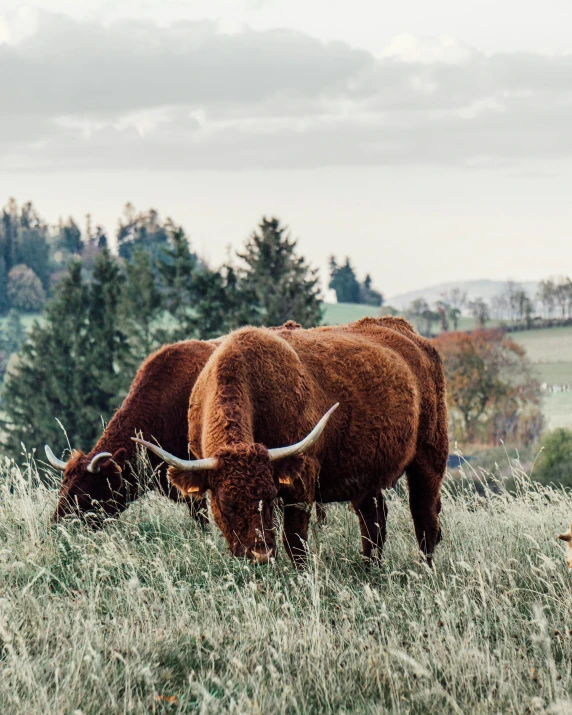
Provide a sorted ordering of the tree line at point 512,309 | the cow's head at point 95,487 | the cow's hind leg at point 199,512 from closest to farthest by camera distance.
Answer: the cow's hind leg at point 199,512 → the cow's head at point 95,487 → the tree line at point 512,309

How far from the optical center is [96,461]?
871cm

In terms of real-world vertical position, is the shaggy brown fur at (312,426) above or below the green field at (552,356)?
above

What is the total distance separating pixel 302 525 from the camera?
277 inches

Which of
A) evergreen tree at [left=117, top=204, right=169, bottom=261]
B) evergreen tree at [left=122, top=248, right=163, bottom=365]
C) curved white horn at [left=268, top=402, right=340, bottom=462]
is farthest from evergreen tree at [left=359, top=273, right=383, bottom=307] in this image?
curved white horn at [left=268, top=402, right=340, bottom=462]

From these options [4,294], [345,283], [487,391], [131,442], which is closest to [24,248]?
[4,294]

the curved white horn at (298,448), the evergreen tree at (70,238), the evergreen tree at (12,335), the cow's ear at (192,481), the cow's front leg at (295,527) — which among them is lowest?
the evergreen tree at (12,335)

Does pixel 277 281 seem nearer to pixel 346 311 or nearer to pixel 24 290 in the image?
pixel 346 311

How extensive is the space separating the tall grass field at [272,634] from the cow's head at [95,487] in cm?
61

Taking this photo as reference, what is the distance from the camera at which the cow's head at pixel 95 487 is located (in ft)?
28.5

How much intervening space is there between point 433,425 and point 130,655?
13.6ft

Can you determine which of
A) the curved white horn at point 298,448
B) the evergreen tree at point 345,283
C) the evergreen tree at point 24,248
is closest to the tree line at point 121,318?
the curved white horn at point 298,448

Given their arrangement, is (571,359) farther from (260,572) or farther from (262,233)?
(260,572)

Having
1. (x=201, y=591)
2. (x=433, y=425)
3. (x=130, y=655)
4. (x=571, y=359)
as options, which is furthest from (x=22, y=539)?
(x=571, y=359)

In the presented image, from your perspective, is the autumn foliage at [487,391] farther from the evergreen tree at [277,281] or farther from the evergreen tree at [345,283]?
the evergreen tree at [345,283]
